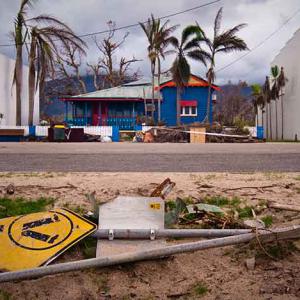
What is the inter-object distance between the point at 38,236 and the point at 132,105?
88.4ft

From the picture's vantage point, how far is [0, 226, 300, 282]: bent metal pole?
10.0 ft

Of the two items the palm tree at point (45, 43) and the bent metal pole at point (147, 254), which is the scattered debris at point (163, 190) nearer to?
the bent metal pole at point (147, 254)

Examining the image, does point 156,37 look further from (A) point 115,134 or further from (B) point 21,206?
(B) point 21,206

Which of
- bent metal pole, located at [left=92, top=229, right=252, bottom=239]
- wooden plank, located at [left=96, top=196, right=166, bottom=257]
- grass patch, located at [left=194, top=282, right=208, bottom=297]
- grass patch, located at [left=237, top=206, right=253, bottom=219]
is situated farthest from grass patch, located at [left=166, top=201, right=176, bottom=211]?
grass patch, located at [left=194, top=282, right=208, bottom=297]

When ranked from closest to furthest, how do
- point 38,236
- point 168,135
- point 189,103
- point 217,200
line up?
point 38,236
point 217,200
point 168,135
point 189,103

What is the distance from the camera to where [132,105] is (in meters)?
Answer: 30.2

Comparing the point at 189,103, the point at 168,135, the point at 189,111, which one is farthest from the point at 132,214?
the point at 189,111

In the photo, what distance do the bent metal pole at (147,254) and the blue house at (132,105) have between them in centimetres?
2464

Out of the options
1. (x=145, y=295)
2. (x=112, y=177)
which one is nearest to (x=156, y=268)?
(x=145, y=295)

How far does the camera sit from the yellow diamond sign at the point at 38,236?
3.31 metres

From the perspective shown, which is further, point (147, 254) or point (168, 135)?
point (168, 135)

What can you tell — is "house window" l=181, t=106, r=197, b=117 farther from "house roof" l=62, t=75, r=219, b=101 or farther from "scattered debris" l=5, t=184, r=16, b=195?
"scattered debris" l=5, t=184, r=16, b=195

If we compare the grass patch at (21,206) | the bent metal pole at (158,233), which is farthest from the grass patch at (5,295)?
the grass patch at (21,206)

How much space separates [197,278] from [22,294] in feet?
4.53
